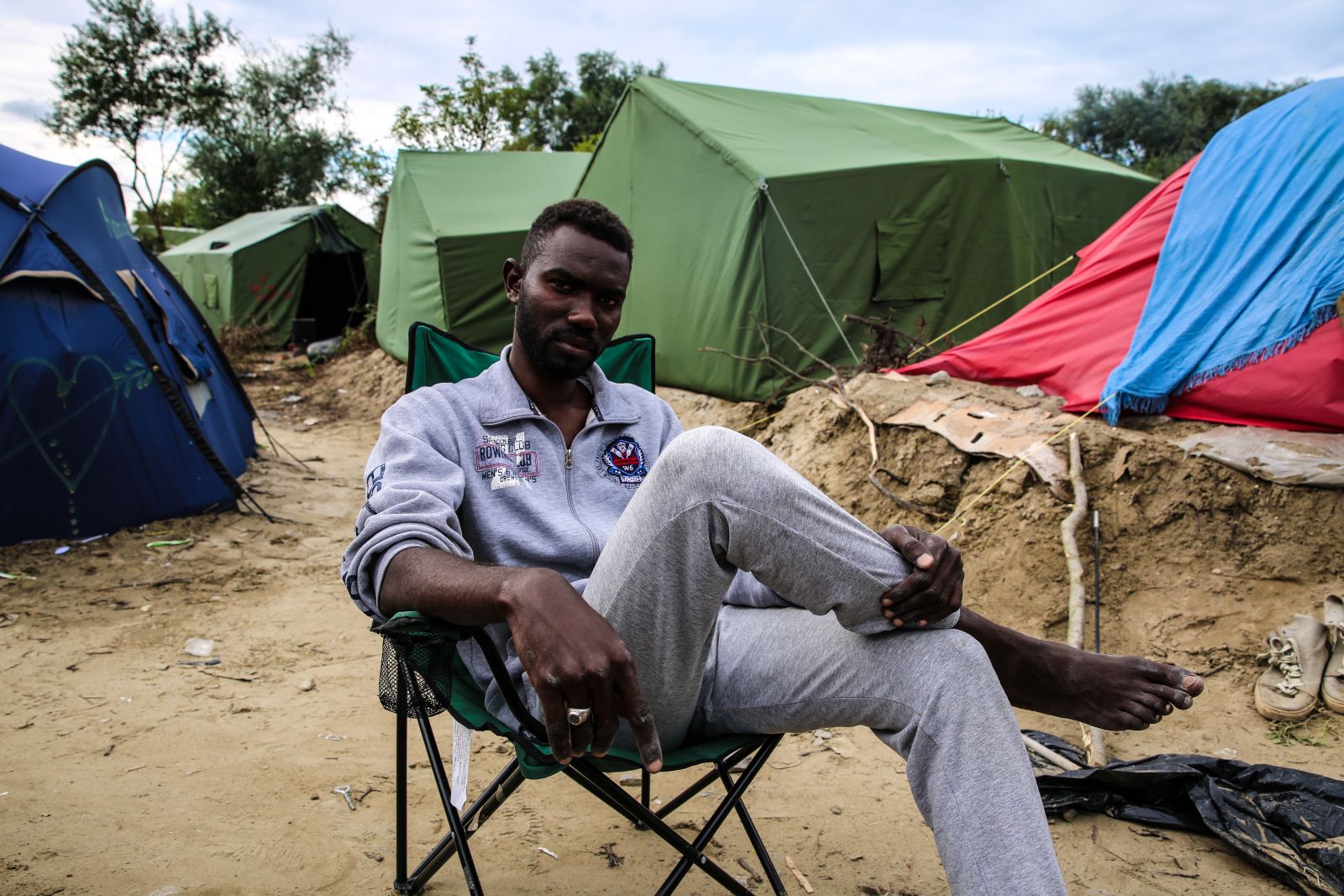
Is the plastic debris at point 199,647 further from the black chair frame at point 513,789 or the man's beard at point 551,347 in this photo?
the man's beard at point 551,347

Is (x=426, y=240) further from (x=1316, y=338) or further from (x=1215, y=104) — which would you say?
(x=1215, y=104)

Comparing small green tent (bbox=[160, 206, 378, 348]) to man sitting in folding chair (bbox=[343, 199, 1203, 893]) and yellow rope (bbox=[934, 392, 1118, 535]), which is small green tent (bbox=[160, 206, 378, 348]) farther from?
man sitting in folding chair (bbox=[343, 199, 1203, 893])

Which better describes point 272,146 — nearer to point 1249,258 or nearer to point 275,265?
point 275,265

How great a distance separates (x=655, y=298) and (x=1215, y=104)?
23923 mm

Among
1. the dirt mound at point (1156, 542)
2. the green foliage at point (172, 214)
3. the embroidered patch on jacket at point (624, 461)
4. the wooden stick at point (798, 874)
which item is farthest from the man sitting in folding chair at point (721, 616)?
the green foliage at point (172, 214)

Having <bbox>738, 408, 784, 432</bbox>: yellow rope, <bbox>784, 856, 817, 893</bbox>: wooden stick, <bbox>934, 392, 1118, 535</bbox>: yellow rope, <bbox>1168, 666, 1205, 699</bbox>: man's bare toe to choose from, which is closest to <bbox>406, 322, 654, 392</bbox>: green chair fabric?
<bbox>784, 856, 817, 893</bbox>: wooden stick

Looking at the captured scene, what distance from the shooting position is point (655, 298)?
702 cm

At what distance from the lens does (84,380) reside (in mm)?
4707

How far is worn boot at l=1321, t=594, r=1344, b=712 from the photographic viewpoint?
8.87ft

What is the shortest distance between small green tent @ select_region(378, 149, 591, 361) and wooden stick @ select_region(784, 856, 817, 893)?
25.6 ft

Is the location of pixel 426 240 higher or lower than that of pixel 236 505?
higher

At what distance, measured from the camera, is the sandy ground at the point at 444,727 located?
7.00 ft

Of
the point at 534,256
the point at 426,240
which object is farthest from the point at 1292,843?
the point at 426,240

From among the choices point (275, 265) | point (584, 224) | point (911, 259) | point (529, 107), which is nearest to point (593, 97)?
point (529, 107)
